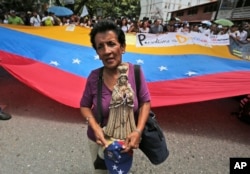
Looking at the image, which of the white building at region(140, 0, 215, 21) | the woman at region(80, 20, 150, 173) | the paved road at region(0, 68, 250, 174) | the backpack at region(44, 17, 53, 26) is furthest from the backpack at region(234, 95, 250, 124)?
the white building at region(140, 0, 215, 21)

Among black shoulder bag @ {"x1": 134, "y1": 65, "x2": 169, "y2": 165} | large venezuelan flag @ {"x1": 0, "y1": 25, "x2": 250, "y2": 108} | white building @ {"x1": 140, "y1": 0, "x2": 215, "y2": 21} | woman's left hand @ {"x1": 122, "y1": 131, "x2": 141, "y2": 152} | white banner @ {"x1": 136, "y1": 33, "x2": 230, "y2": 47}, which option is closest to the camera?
woman's left hand @ {"x1": 122, "y1": 131, "x2": 141, "y2": 152}

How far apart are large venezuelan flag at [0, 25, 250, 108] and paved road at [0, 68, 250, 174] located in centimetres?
49

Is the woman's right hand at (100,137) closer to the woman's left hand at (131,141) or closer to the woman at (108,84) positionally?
the woman at (108,84)

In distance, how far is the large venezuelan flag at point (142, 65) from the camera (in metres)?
4.37

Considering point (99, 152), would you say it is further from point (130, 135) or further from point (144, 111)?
point (144, 111)

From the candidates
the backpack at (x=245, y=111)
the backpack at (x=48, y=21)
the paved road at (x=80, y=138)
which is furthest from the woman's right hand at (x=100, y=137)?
the backpack at (x=48, y=21)

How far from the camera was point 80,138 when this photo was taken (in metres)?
3.84

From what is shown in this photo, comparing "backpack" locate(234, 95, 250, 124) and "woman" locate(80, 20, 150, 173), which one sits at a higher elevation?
"woman" locate(80, 20, 150, 173)

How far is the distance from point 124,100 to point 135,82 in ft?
0.58

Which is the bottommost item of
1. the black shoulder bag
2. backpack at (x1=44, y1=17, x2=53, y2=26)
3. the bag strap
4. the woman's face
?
backpack at (x1=44, y1=17, x2=53, y2=26)

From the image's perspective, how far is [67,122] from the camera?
4355 millimetres

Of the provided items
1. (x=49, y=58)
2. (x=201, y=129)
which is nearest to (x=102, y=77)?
(x=201, y=129)

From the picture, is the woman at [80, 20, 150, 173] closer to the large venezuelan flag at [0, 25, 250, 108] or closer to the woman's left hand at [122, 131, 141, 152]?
the woman's left hand at [122, 131, 141, 152]

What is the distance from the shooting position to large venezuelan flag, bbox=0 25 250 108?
4.37 m
